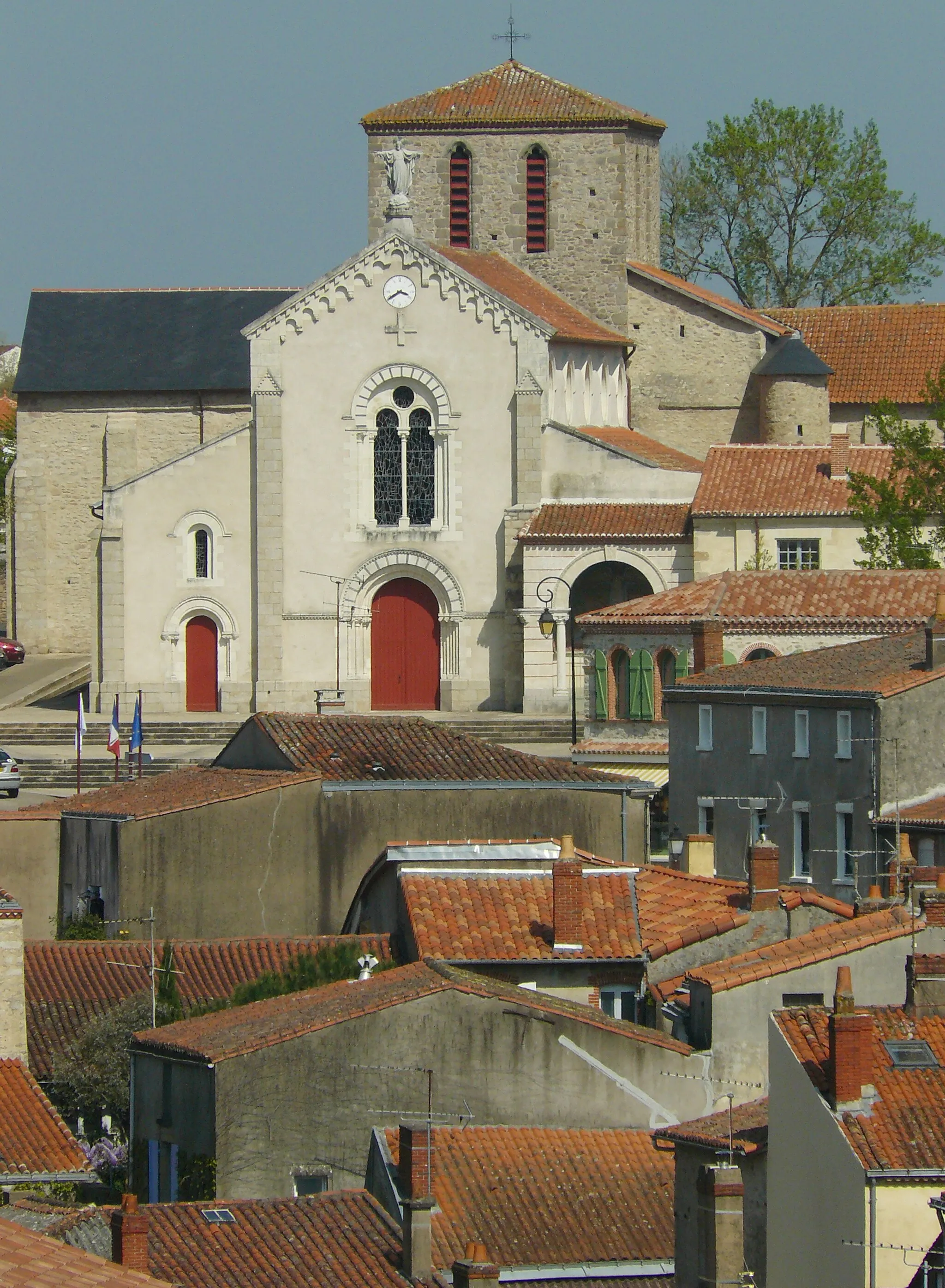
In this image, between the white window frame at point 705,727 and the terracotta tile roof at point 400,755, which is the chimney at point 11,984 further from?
the white window frame at point 705,727

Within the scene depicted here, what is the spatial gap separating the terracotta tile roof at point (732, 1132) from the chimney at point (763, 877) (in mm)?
6648

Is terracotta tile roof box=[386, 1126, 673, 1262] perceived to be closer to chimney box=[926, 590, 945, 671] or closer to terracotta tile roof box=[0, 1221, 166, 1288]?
terracotta tile roof box=[0, 1221, 166, 1288]

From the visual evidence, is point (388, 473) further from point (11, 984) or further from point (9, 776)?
point (11, 984)

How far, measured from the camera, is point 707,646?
47.1 meters

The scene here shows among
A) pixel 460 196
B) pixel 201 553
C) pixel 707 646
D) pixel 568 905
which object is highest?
pixel 460 196

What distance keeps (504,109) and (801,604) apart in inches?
783

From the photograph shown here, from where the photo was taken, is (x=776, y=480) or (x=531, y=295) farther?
(x=531, y=295)

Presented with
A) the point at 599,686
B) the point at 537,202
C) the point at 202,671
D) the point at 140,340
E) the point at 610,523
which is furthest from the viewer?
the point at 140,340

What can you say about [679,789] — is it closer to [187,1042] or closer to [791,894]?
[791,894]

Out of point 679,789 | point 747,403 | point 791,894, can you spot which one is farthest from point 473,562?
point 791,894

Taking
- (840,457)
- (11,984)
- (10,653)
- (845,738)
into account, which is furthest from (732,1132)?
(10,653)

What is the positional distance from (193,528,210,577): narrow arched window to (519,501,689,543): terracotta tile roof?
671 centimetres

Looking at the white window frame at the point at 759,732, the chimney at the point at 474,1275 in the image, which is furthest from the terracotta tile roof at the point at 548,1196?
the white window frame at the point at 759,732

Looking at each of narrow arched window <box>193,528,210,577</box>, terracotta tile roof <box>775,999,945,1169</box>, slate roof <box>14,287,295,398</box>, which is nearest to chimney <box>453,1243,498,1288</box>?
terracotta tile roof <box>775,999,945,1169</box>
